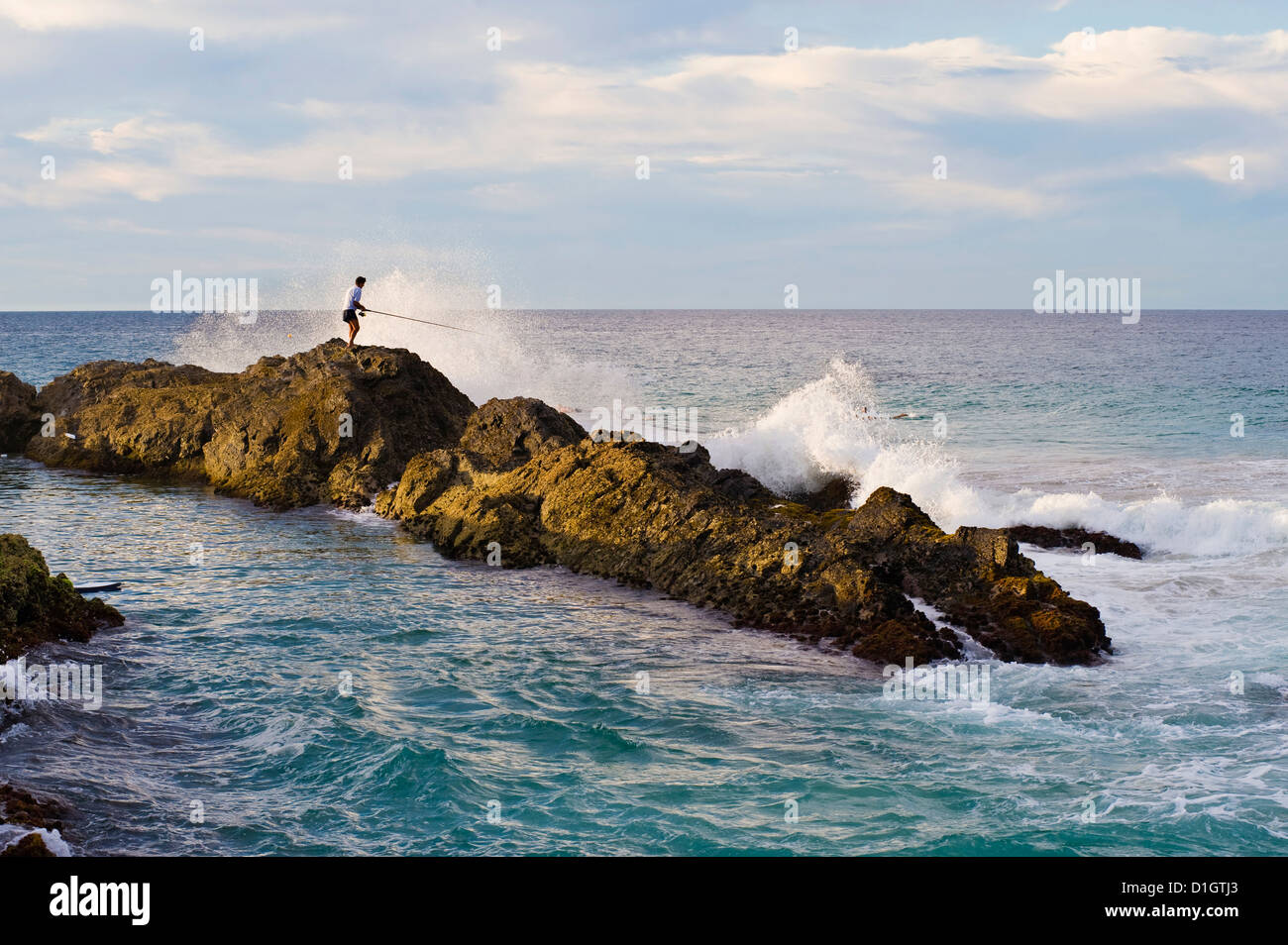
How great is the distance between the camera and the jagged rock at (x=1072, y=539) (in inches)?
722

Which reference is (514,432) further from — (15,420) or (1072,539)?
(15,420)

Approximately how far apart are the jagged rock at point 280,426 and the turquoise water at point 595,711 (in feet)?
4.37

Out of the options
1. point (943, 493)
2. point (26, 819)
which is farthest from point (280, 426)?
point (26, 819)

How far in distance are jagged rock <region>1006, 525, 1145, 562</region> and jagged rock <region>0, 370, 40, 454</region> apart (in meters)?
26.2

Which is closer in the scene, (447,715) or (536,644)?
(447,715)

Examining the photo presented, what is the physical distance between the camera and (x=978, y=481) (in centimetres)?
2669

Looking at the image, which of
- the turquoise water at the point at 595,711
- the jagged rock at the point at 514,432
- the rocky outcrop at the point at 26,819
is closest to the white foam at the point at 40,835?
the rocky outcrop at the point at 26,819

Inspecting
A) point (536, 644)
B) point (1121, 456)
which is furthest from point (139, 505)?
point (1121, 456)

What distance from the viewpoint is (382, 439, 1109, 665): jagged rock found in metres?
13.1

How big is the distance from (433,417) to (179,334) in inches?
3692

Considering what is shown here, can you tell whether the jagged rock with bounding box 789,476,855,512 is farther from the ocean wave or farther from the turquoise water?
the turquoise water

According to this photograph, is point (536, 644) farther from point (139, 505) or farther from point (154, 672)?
point (139, 505)

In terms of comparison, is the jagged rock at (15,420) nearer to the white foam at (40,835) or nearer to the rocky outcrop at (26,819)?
the rocky outcrop at (26,819)

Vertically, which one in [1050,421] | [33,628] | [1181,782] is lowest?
[1181,782]
